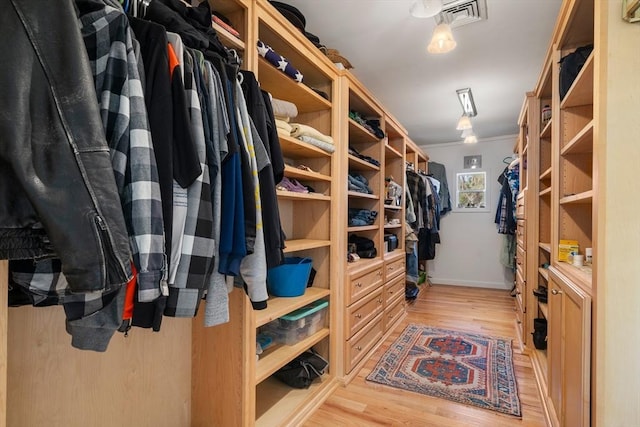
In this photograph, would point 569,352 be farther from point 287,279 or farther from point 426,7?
point 426,7

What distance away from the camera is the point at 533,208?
2.32 metres

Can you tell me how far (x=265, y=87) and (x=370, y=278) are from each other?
1.55m

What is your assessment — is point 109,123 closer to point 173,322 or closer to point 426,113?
point 173,322

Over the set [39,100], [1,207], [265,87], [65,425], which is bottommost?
[65,425]

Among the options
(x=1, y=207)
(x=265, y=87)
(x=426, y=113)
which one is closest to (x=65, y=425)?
(x=1, y=207)

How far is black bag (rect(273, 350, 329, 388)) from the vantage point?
183cm

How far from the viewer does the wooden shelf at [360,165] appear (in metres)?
2.28

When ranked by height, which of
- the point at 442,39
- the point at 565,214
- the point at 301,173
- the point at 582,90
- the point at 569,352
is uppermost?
the point at 442,39

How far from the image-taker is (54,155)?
0.55 metres

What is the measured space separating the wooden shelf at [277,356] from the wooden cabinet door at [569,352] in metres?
1.17

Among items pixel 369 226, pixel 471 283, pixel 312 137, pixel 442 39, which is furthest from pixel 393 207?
Answer: pixel 471 283

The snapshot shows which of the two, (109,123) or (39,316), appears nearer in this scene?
(109,123)

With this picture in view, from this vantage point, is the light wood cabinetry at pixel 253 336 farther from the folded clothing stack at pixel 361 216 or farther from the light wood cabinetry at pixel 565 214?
the light wood cabinetry at pixel 565 214

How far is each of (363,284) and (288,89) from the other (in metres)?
1.42
